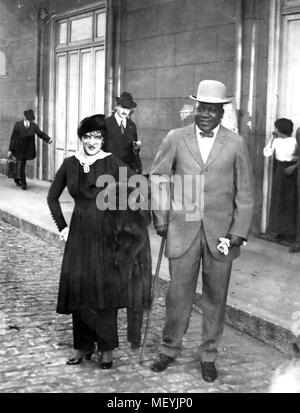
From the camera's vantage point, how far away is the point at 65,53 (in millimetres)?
14664

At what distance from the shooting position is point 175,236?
15.1 feet

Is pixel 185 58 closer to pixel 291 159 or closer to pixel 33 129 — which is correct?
pixel 291 159

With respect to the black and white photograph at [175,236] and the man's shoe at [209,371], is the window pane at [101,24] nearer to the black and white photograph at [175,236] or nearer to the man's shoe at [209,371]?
the black and white photograph at [175,236]

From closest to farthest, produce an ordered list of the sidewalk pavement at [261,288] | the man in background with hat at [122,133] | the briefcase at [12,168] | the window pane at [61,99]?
the sidewalk pavement at [261,288] < the man in background with hat at [122,133] < the briefcase at [12,168] < the window pane at [61,99]

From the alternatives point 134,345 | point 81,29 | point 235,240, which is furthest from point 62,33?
point 235,240

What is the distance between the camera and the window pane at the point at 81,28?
1354 centimetres

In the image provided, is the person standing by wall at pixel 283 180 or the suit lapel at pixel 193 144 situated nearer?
the suit lapel at pixel 193 144

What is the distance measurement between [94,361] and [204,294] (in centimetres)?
92

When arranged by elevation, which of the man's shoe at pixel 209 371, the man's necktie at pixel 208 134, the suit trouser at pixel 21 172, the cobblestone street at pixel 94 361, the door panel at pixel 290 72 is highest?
the door panel at pixel 290 72

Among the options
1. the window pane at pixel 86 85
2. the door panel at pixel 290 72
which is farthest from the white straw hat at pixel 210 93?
the window pane at pixel 86 85

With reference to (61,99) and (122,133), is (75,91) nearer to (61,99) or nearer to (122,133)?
(61,99)

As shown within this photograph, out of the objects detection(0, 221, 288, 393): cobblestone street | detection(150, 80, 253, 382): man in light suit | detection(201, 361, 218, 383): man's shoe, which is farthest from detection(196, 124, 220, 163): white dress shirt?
detection(0, 221, 288, 393): cobblestone street

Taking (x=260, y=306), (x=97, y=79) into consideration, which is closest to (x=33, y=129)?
(x=97, y=79)

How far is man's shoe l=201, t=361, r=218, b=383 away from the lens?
14.9 ft
